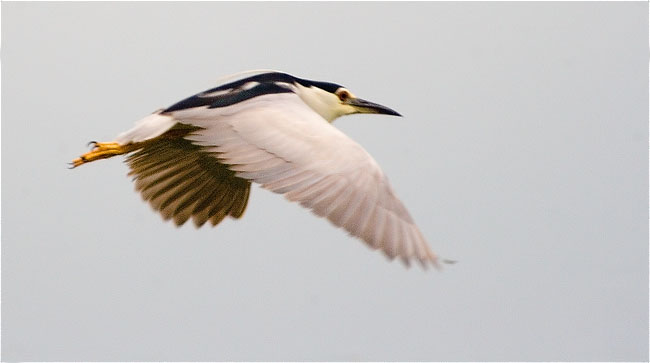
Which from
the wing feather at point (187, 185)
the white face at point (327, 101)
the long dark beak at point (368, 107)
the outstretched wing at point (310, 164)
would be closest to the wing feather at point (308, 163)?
the outstretched wing at point (310, 164)

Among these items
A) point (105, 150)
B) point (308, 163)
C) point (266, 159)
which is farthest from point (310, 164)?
point (105, 150)

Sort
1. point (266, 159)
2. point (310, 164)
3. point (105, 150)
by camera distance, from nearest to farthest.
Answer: point (310, 164) → point (266, 159) → point (105, 150)

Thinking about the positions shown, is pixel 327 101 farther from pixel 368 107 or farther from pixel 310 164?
pixel 310 164

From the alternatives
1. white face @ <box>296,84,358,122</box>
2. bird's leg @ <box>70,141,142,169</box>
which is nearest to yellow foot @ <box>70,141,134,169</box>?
bird's leg @ <box>70,141,142,169</box>

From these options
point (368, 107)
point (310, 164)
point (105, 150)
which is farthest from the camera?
point (368, 107)

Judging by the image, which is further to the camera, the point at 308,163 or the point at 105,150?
the point at 105,150

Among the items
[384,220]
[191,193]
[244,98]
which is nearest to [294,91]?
[244,98]

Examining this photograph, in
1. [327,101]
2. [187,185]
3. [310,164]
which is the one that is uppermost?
[327,101]

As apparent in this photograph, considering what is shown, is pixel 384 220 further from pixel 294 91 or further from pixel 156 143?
pixel 156 143
